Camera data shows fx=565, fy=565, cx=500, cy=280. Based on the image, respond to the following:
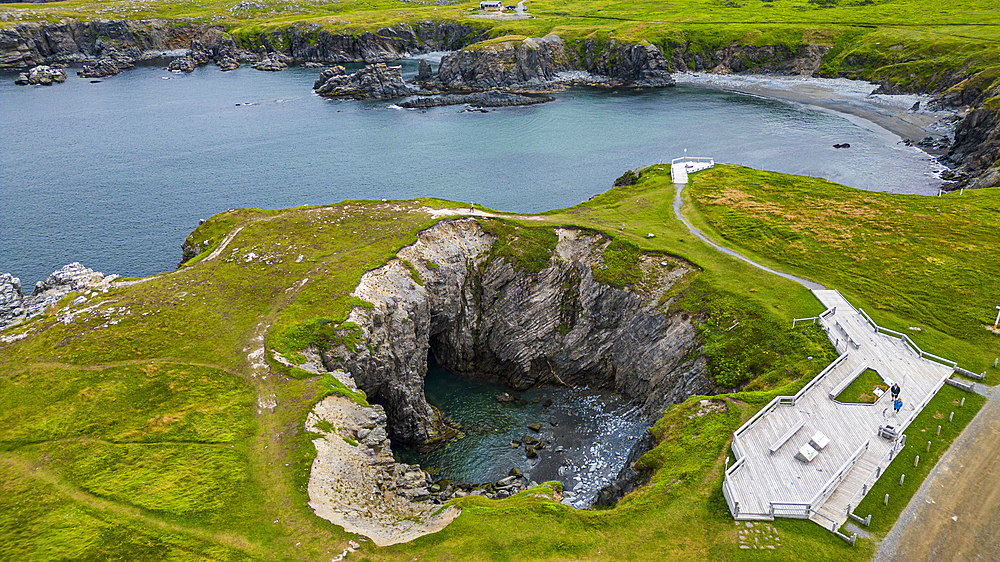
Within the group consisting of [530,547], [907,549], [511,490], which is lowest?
[511,490]

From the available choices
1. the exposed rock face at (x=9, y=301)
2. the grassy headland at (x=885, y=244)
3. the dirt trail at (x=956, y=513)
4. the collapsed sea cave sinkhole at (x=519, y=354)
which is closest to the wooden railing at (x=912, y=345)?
the grassy headland at (x=885, y=244)

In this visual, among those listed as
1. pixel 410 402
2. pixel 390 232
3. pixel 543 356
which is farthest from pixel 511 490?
pixel 390 232

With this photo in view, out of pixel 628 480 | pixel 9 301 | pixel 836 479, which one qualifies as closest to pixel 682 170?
pixel 628 480

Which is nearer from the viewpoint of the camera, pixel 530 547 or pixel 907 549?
pixel 907 549

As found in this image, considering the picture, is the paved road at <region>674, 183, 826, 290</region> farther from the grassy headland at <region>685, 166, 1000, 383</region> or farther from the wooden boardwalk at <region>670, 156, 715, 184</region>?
Answer: the wooden boardwalk at <region>670, 156, 715, 184</region>

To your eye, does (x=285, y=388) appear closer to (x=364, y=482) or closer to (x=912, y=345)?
(x=364, y=482)

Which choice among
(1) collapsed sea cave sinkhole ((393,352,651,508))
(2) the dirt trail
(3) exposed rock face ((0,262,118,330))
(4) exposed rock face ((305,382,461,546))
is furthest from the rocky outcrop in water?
(3) exposed rock face ((0,262,118,330))

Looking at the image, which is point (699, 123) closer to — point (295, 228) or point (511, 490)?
point (295, 228)
